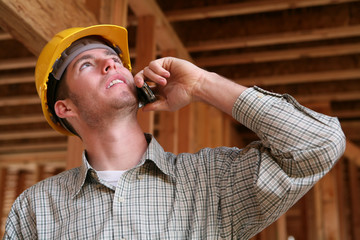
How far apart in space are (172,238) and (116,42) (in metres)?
1.13

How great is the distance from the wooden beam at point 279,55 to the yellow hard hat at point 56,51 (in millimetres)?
2764

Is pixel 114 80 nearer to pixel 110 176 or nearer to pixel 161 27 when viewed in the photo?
pixel 110 176

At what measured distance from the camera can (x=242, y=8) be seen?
4.09 meters

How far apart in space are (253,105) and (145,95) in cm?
50

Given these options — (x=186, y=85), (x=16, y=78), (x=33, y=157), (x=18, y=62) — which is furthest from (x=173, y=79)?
(x=33, y=157)

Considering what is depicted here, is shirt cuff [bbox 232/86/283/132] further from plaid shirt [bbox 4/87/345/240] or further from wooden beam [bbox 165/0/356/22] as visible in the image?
wooden beam [bbox 165/0/356/22]

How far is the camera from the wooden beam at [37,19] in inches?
90.3

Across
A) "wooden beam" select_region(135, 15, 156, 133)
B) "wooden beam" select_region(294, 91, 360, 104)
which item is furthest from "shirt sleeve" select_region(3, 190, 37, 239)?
"wooden beam" select_region(294, 91, 360, 104)

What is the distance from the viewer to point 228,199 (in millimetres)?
1729

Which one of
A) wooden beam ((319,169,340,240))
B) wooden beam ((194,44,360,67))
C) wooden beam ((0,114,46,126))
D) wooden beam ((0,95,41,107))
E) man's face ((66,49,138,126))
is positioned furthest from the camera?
wooden beam ((0,114,46,126))

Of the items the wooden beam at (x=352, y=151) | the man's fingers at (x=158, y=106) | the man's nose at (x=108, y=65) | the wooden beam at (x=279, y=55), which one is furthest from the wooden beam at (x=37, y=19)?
the wooden beam at (x=352, y=151)

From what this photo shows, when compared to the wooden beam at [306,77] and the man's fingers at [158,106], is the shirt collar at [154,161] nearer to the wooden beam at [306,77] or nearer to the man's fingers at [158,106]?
the man's fingers at [158,106]

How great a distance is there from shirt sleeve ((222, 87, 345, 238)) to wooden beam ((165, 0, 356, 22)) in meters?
2.46

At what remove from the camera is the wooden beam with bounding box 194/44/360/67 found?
477cm
